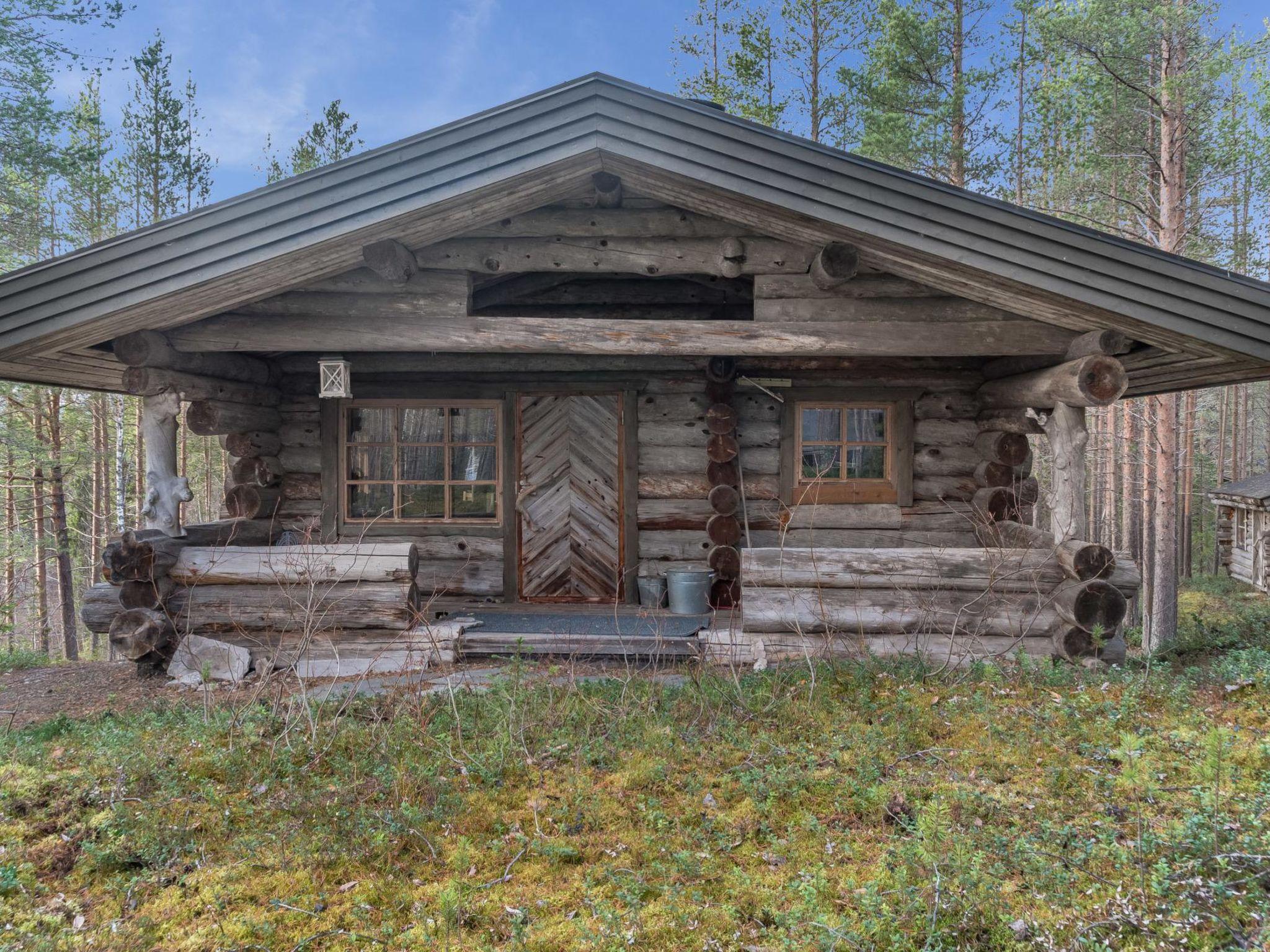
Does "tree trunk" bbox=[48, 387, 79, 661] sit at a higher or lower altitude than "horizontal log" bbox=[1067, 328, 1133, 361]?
lower

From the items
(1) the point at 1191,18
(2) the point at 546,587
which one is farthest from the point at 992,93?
(2) the point at 546,587

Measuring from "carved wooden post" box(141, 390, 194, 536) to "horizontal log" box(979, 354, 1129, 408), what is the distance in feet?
23.9

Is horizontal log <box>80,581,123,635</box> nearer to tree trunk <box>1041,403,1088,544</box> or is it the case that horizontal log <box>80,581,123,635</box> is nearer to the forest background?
the forest background

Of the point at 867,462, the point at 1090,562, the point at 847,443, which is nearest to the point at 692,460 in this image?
the point at 847,443

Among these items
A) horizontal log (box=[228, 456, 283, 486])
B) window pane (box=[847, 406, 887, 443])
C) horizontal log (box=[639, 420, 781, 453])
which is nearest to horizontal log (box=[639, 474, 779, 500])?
horizontal log (box=[639, 420, 781, 453])

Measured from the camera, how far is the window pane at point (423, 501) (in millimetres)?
8078

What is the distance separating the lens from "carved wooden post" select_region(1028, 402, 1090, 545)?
5.56 m

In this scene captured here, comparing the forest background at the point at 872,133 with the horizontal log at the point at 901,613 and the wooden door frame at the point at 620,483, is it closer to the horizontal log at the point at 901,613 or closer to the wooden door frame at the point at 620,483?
the horizontal log at the point at 901,613

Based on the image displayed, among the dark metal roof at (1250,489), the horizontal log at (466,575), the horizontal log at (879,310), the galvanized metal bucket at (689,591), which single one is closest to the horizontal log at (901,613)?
the galvanized metal bucket at (689,591)

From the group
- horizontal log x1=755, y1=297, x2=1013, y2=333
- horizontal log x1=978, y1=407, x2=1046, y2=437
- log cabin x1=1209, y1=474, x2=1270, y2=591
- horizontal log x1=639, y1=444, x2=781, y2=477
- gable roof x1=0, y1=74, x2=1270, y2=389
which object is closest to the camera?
gable roof x1=0, y1=74, x2=1270, y2=389

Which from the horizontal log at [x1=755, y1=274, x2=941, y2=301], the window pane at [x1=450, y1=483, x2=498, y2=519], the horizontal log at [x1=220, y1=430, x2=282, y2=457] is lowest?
the window pane at [x1=450, y1=483, x2=498, y2=519]

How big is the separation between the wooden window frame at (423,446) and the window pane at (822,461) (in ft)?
11.3

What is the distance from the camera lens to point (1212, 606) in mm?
17266

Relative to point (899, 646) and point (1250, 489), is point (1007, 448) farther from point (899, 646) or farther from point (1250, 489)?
point (1250, 489)
